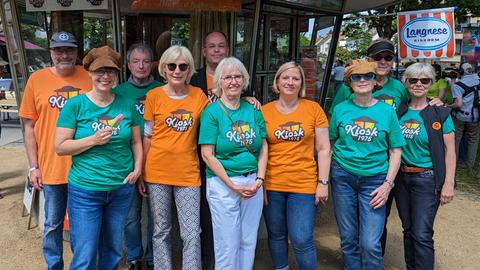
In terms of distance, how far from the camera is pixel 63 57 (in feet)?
9.91

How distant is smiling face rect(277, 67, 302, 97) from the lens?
9.62 ft

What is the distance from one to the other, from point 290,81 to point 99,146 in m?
1.38

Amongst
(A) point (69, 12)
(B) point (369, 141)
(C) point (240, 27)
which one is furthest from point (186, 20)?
(B) point (369, 141)

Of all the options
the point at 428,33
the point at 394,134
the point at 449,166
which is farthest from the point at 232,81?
the point at 428,33

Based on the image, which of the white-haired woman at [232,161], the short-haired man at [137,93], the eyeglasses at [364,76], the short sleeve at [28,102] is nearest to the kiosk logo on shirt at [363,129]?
the eyeglasses at [364,76]

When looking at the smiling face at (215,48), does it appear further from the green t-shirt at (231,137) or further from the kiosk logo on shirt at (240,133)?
the kiosk logo on shirt at (240,133)

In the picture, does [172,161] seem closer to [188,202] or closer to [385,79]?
[188,202]

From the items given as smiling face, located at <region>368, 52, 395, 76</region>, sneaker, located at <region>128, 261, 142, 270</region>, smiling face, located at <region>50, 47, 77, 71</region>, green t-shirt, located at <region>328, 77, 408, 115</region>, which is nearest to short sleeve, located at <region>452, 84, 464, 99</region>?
green t-shirt, located at <region>328, 77, 408, 115</region>

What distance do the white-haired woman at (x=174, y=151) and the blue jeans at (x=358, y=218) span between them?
1086 mm

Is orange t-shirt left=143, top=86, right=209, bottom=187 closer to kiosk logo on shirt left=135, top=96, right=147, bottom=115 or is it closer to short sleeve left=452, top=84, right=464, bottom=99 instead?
kiosk logo on shirt left=135, top=96, right=147, bottom=115

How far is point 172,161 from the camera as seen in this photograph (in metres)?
2.89

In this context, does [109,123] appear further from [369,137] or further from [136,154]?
[369,137]

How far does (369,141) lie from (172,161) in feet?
4.63

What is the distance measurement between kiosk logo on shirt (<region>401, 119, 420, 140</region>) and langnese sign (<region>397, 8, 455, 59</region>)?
264 cm
